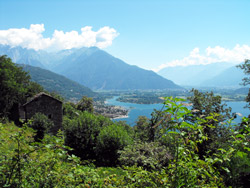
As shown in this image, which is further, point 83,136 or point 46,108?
point 46,108

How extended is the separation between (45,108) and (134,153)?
55.6 feet

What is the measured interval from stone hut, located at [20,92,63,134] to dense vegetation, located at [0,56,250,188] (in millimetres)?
2472

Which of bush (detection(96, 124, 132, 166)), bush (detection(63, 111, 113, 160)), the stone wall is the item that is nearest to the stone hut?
the stone wall

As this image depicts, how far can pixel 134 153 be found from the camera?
32.6 ft

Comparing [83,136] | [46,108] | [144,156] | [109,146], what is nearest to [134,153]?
[144,156]

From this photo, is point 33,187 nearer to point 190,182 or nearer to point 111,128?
point 190,182

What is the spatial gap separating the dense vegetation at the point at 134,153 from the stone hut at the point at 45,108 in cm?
247

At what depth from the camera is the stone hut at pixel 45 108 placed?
21.8 m

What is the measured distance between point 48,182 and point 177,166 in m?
1.92

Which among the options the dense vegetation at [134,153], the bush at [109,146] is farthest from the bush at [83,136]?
the bush at [109,146]

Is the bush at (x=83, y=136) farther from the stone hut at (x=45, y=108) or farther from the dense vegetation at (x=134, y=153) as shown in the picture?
the stone hut at (x=45, y=108)

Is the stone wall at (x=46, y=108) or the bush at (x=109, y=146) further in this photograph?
the stone wall at (x=46, y=108)

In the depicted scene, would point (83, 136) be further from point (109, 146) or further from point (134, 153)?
point (134, 153)

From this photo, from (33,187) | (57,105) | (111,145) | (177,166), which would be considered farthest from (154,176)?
(57,105)
